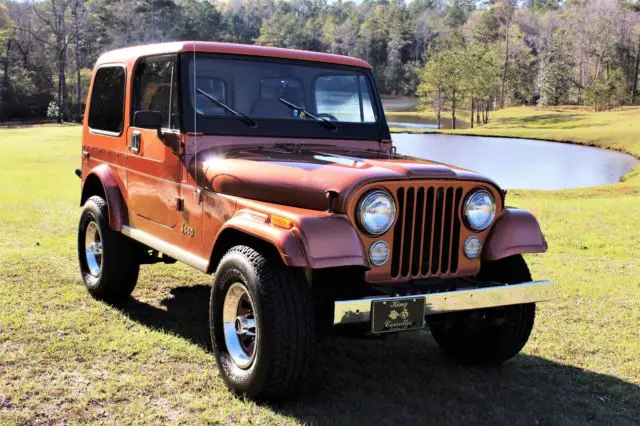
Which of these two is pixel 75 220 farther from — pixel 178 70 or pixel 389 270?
pixel 389 270

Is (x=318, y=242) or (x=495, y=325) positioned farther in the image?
(x=495, y=325)

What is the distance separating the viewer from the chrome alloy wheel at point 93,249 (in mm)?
6242

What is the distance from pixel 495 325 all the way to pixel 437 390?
1.91 ft

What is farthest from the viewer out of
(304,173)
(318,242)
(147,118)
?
(147,118)

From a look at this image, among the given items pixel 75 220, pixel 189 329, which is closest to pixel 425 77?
pixel 75 220

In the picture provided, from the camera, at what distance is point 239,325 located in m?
4.12

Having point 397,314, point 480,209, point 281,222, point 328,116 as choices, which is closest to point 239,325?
point 281,222

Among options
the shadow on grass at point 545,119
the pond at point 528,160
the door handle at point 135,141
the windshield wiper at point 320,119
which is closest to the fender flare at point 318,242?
the windshield wiper at point 320,119

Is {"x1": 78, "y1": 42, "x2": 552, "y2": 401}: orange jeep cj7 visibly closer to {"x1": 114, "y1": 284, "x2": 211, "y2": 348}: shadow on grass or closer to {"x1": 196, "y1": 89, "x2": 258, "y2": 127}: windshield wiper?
{"x1": 196, "y1": 89, "x2": 258, "y2": 127}: windshield wiper

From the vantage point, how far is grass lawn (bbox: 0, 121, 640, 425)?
3.94 m

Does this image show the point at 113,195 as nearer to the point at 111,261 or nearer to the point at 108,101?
the point at 111,261

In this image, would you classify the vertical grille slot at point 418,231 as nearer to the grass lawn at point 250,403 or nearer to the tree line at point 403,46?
the grass lawn at point 250,403

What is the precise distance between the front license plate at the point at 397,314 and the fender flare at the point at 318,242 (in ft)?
0.84

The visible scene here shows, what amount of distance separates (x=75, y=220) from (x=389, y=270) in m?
8.36
